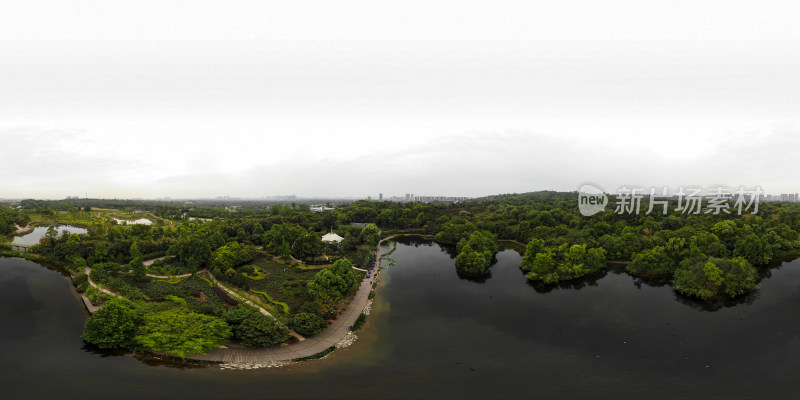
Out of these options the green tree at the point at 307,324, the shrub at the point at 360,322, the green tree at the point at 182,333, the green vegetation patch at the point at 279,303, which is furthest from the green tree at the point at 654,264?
the green tree at the point at 182,333

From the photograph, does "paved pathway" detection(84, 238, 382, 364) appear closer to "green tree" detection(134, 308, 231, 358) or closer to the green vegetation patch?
"green tree" detection(134, 308, 231, 358)

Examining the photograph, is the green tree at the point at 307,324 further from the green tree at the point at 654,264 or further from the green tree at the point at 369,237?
the green tree at the point at 654,264

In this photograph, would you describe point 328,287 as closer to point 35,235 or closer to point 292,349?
point 292,349

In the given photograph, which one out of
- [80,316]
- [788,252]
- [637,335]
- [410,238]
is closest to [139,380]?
[80,316]

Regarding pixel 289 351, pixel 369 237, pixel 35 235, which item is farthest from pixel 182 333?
pixel 35 235

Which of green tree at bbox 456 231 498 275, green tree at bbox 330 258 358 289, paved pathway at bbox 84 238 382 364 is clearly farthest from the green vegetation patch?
green tree at bbox 456 231 498 275

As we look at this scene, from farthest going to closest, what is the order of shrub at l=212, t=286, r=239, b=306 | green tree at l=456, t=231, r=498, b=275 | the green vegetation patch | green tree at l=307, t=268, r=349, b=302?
green tree at l=456, t=231, r=498, b=275, shrub at l=212, t=286, r=239, b=306, green tree at l=307, t=268, r=349, b=302, the green vegetation patch

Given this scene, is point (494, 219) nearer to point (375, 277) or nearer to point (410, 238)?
point (410, 238)
